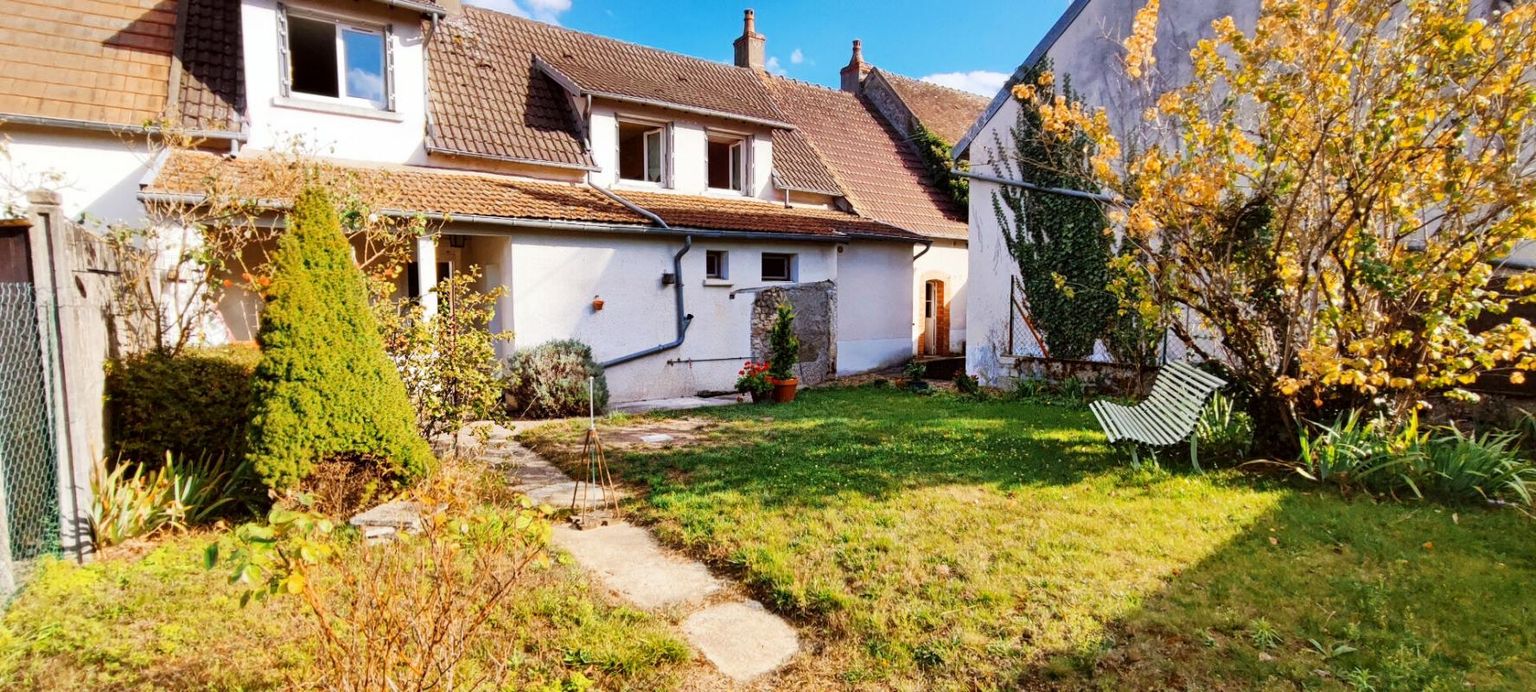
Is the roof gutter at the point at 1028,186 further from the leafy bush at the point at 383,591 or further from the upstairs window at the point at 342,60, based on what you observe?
the leafy bush at the point at 383,591

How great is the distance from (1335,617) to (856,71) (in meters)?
21.1

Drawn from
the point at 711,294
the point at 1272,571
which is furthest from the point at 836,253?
the point at 1272,571

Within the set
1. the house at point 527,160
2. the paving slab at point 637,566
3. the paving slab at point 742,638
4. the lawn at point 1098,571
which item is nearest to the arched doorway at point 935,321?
the house at point 527,160

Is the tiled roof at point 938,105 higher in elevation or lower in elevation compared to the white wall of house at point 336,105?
higher

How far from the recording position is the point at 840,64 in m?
23.1

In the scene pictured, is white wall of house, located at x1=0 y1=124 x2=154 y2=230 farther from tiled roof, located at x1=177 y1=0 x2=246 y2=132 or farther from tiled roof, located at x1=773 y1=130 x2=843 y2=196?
tiled roof, located at x1=773 y1=130 x2=843 y2=196

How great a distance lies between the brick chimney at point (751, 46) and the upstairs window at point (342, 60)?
10.7 metres

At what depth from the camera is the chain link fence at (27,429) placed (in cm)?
424

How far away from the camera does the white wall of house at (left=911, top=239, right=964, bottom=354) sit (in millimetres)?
17594

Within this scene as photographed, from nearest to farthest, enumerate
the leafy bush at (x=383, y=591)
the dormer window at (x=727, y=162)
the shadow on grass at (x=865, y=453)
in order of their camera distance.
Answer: the leafy bush at (x=383, y=591) → the shadow on grass at (x=865, y=453) → the dormer window at (x=727, y=162)

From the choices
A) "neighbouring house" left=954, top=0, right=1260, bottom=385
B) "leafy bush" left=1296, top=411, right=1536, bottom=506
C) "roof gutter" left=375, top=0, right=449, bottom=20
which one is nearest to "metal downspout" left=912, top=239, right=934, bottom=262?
"neighbouring house" left=954, top=0, right=1260, bottom=385

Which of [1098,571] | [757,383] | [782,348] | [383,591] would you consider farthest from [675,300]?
[383,591]

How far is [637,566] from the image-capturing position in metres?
4.65

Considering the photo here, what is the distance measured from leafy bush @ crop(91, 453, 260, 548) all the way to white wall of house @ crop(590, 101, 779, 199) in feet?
29.6
